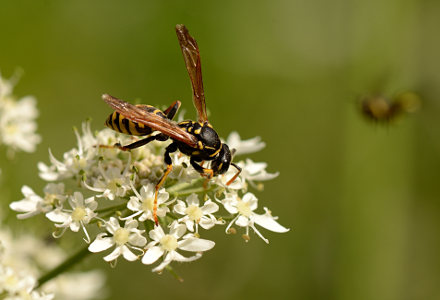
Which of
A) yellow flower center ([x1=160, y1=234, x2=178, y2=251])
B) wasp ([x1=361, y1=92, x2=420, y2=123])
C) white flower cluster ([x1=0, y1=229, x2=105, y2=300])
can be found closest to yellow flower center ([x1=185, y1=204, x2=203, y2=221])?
yellow flower center ([x1=160, y1=234, x2=178, y2=251])

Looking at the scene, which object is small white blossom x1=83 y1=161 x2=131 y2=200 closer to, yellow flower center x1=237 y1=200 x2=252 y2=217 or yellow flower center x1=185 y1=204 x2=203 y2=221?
yellow flower center x1=185 y1=204 x2=203 y2=221

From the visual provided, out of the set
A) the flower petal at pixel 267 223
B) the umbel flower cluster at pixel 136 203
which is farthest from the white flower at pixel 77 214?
the flower petal at pixel 267 223

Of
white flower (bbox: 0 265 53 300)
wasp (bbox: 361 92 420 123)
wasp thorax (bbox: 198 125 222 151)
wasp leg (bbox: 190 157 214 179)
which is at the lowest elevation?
white flower (bbox: 0 265 53 300)

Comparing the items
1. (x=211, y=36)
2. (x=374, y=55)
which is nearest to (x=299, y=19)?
(x=211, y=36)

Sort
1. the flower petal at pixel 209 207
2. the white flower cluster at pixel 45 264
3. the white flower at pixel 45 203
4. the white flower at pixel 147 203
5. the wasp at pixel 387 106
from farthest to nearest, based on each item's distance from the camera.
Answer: the wasp at pixel 387 106, the white flower cluster at pixel 45 264, the white flower at pixel 45 203, the flower petal at pixel 209 207, the white flower at pixel 147 203

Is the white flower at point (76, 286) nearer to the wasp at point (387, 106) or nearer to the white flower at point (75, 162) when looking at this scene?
the white flower at point (75, 162)
